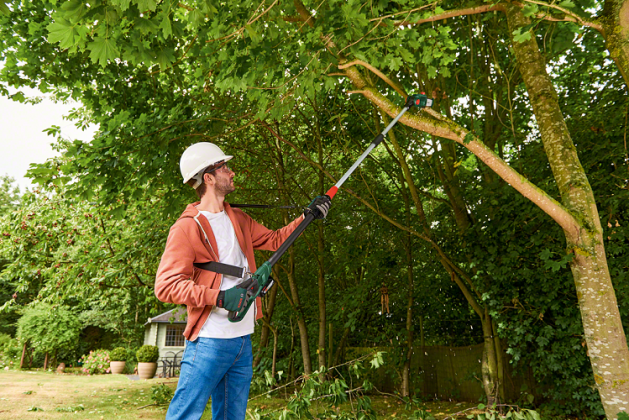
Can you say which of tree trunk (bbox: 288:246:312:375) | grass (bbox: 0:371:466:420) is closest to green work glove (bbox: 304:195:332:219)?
grass (bbox: 0:371:466:420)

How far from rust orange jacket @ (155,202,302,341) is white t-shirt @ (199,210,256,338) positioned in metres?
0.04

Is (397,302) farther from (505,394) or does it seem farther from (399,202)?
(505,394)

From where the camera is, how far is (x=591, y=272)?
134 inches

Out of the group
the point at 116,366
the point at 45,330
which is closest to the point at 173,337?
the point at 116,366

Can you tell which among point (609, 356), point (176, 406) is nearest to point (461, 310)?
point (609, 356)

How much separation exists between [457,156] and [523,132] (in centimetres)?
113

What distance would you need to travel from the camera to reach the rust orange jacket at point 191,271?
7.46 ft

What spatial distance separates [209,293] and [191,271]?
22cm

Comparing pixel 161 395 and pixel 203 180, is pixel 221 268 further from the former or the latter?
pixel 161 395

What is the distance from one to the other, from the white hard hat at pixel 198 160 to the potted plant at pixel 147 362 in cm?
1954

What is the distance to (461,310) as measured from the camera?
353 inches

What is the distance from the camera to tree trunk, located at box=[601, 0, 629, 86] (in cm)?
350

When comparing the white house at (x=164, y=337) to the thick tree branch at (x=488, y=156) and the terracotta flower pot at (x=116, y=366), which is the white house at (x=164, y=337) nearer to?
A: the terracotta flower pot at (x=116, y=366)

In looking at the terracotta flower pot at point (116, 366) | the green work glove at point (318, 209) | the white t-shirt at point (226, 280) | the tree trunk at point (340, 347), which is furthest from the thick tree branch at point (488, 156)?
the terracotta flower pot at point (116, 366)
